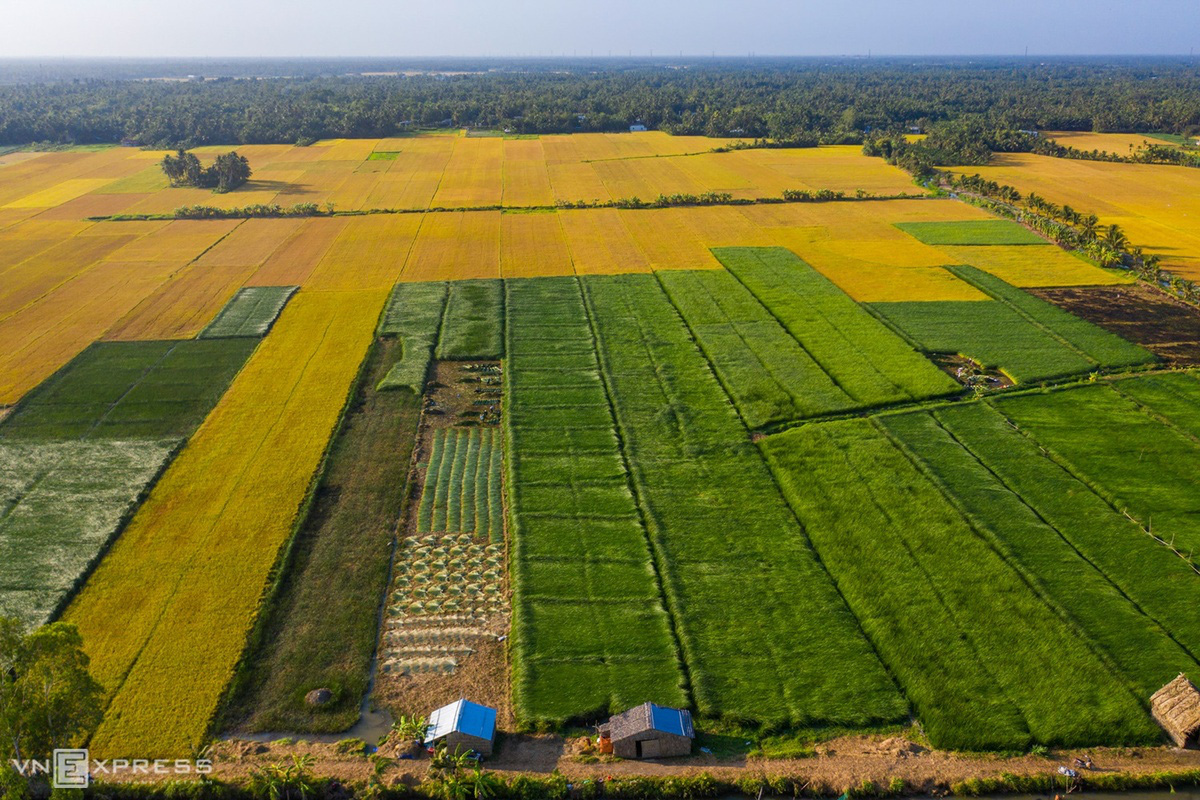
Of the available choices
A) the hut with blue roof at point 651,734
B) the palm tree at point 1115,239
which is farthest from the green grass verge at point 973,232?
the hut with blue roof at point 651,734

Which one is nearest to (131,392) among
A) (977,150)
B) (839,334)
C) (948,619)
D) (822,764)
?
(822,764)

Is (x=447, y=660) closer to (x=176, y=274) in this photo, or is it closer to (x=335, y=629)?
(x=335, y=629)

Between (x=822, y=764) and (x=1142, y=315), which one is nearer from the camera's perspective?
(x=822, y=764)

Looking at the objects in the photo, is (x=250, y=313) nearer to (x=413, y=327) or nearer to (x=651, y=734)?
(x=413, y=327)

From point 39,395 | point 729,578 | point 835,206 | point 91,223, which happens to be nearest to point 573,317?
point 729,578

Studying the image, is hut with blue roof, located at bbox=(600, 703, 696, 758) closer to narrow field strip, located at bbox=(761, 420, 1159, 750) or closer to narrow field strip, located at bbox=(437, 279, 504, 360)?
narrow field strip, located at bbox=(761, 420, 1159, 750)

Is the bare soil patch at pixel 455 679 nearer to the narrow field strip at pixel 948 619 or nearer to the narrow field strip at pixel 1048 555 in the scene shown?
the narrow field strip at pixel 948 619
